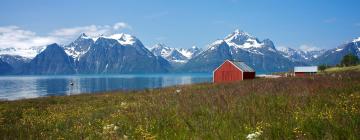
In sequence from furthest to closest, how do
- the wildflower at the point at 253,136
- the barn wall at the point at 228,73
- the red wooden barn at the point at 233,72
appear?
the barn wall at the point at 228,73, the red wooden barn at the point at 233,72, the wildflower at the point at 253,136

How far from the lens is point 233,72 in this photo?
73.2 m

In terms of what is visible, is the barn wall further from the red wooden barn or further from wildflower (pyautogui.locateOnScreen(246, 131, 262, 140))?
wildflower (pyautogui.locateOnScreen(246, 131, 262, 140))

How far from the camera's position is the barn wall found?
236ft

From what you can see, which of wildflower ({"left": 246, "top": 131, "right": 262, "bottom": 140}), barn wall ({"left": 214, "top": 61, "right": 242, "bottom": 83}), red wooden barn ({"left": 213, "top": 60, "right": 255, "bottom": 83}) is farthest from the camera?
barn wall ({"left": 214, "top": 61, "right": 242, "bottom": 83})

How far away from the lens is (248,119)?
34.0 feet

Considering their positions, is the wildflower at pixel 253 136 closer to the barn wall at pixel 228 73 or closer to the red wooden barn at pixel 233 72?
the red wooden barn at pixel 233 72

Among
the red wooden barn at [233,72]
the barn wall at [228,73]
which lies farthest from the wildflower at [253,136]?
the barn wall at [228,73]

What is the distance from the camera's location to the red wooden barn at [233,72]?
71750 millimetres

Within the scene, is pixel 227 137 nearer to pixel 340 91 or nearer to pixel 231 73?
pixel 340 91

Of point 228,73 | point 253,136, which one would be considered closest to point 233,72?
point 228,73

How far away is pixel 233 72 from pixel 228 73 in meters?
1.60

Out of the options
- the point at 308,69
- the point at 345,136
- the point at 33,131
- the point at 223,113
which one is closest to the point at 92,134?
the point at 33,131

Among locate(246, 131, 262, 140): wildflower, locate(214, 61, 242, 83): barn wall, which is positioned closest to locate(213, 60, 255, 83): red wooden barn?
locate(214, 61, 242, 83): barn wall

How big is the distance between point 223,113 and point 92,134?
175 inches
